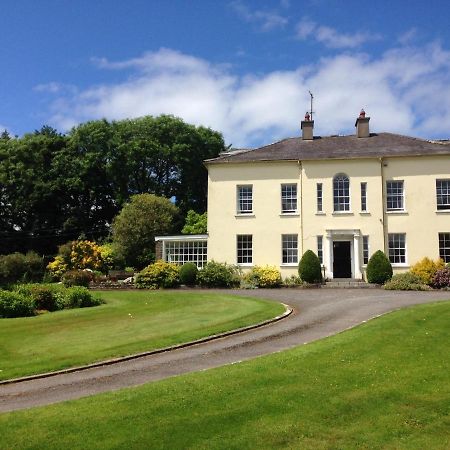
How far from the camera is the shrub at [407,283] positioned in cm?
2769

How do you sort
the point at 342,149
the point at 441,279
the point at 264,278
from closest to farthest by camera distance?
the point at 441,279, the point at 264,278, the point at 342,149

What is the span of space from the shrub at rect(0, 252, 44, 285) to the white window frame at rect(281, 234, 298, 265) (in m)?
18.8

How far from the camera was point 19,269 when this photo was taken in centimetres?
3938

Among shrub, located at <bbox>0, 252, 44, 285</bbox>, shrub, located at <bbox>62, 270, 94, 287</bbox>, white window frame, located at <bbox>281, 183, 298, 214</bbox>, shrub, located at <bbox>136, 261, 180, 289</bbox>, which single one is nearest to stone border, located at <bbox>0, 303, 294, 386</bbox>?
shrub, located at <bbox>136, 261, 180, 289</bbox>

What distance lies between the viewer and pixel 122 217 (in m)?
42.6

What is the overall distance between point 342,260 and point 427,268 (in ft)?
17.3

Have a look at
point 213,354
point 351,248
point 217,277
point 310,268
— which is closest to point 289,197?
point 351,248

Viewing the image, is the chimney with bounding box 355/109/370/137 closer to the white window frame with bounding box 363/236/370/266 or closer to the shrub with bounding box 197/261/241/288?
the white window frame with bounding box 363/236/370/266

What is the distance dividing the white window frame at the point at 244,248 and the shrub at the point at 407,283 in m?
9.21

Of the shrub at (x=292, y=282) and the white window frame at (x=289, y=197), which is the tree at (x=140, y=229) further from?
the shrub at (x=292, y=282)

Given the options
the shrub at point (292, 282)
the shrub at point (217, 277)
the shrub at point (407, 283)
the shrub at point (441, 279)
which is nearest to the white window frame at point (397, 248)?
the shrub at point (407, 283)

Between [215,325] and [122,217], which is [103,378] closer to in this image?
[215,325]

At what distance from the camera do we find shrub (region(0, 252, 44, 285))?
3853 cm

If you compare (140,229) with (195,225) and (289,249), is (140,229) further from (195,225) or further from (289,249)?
(289,249)
